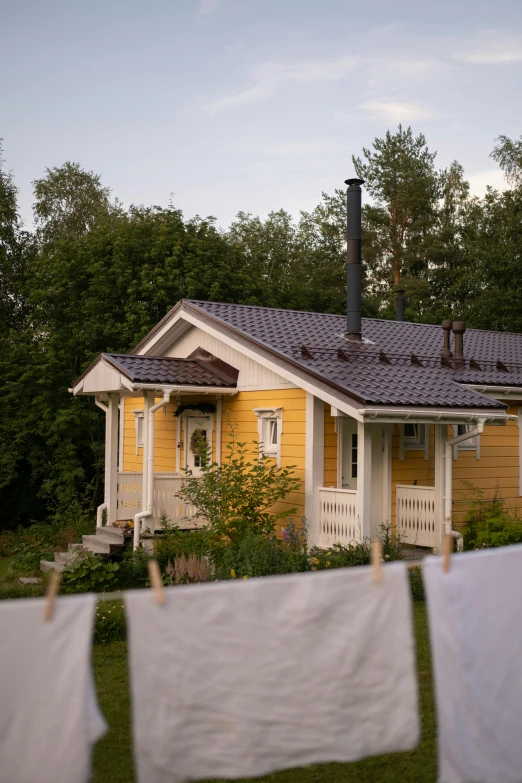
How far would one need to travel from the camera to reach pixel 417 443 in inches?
550

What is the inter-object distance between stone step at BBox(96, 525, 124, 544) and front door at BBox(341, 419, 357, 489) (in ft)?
13.0

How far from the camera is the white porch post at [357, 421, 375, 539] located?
11.7 m

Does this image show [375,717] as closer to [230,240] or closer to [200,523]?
[200,523]

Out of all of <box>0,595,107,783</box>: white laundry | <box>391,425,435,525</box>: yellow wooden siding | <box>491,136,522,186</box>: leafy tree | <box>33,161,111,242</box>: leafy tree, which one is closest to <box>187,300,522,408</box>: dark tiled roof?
<box>391,425,435,525</box>: yellow wooden siding

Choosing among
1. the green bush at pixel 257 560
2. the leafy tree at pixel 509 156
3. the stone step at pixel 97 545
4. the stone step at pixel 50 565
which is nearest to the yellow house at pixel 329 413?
the stone step at pixel 97 545

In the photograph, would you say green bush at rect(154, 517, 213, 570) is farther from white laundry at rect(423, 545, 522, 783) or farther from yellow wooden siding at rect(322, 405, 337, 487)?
white laundry at rect(423, 545, 522, 783)

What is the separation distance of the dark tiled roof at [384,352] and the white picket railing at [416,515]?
1627mm

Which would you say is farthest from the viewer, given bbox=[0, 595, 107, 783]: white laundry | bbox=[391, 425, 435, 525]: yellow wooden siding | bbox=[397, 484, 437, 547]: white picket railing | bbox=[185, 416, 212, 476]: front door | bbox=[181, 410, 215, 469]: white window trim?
bbox=[185, 416, 212, 476]: front door

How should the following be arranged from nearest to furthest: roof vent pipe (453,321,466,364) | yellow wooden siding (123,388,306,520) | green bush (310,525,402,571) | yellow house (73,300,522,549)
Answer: green bush (310,525,402,571) < yellow house (73,300,522,549) < yellow wooden siding (123,388,306,520) < roof vent pipe (453,321,466,364)

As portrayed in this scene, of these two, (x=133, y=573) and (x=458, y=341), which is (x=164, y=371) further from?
(x=458, y=341)

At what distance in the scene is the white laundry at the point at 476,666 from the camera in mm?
4043

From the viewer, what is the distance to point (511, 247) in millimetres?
28828

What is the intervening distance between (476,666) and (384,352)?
11260mm

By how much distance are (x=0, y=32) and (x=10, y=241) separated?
743 centimetres
